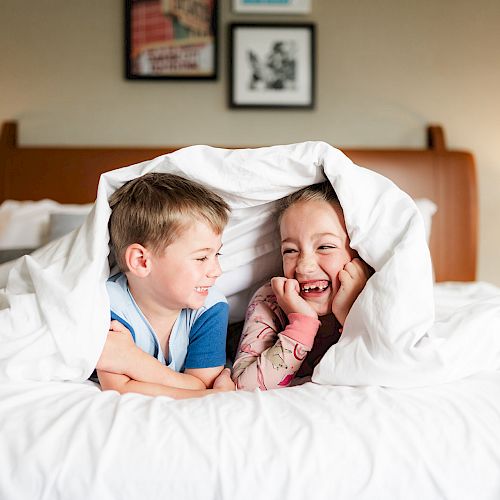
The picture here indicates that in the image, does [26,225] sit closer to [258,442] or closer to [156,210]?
[156,210]

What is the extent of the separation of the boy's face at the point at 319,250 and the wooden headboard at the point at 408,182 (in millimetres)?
1642

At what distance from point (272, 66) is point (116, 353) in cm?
214

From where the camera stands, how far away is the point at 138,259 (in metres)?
1.27

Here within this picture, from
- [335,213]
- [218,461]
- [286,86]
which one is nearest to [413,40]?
[286,86]

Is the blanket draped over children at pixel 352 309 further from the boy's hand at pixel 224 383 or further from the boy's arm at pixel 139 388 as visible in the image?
the boy's hand at pixel 224 383

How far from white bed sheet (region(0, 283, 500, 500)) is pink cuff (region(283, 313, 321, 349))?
236 mm

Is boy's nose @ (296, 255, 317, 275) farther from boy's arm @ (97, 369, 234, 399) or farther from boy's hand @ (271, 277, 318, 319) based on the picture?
boy's arm @ (97, 369, 234, 399)

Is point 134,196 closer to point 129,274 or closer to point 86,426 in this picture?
point 129,274

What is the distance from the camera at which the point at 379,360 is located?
42.6 inches

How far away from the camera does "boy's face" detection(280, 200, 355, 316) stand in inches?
50.8

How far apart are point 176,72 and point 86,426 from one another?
234cm

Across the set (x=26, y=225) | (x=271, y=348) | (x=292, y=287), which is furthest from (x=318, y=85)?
(x=271, y=348)

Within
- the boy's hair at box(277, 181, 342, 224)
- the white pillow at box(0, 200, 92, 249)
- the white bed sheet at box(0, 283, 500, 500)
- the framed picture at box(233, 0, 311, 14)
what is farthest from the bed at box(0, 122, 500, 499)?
the framed picture at box(233, 0, 311, 14)

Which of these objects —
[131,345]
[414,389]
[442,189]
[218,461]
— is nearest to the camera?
[218,461]
